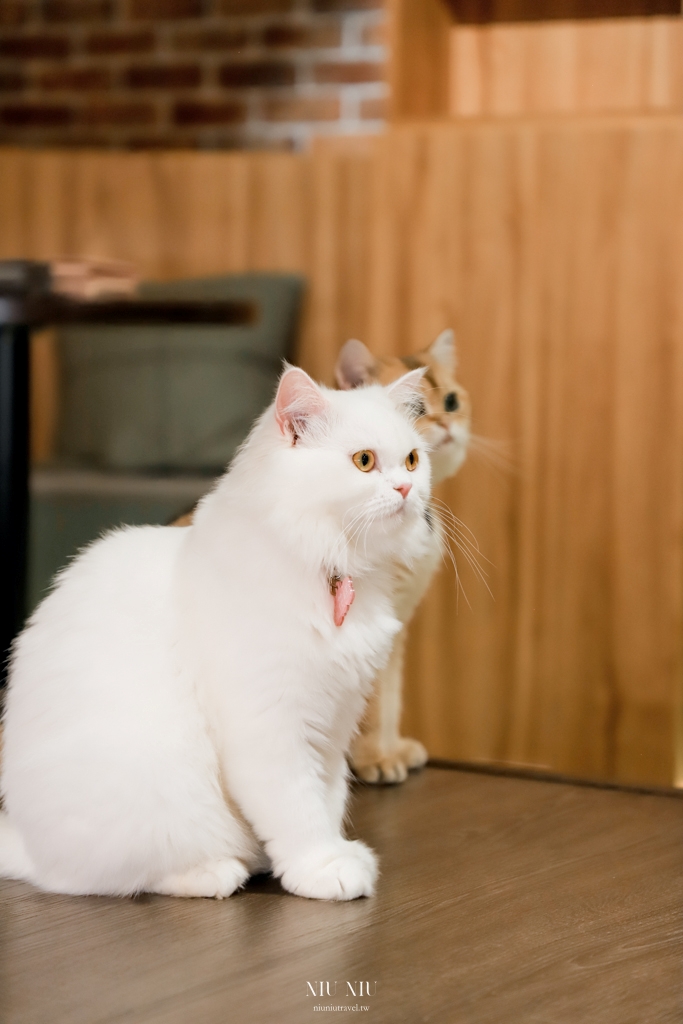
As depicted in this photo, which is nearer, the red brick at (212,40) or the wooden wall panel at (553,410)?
the wooden wall panel at (553,410)

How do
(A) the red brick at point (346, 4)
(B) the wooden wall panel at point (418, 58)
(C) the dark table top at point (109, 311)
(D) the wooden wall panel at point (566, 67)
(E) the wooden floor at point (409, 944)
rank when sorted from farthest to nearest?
(A) the red brick at point (346, 4) → (D) the wooden wall panel at point (566, 67) → (B) the wooden wall panel at point (418, 58) → (C) the dark table top at point (109, 311) → (E) the wooden floor at point (409, 944)

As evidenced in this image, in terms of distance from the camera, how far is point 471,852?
0.98 metres

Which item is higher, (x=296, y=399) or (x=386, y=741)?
(x=296, y=399)

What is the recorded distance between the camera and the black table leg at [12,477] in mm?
1135

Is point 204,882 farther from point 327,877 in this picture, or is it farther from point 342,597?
point 342,597

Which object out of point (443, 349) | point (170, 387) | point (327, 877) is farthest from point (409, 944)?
point (170, 387)

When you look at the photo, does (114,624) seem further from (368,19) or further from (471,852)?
(368,19)

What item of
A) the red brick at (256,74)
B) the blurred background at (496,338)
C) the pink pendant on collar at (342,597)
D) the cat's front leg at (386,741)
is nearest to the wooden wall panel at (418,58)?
the blurred background at (496,338)

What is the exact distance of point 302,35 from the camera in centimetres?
223

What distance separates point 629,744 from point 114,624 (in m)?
1.11

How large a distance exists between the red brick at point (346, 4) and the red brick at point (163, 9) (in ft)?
0.89

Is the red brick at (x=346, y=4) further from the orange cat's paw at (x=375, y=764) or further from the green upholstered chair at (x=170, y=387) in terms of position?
the orange cat's paw at (x=375, y=764)

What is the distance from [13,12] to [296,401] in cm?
199

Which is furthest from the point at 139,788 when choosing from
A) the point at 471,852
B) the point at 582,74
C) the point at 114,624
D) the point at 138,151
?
the point at 138,151
